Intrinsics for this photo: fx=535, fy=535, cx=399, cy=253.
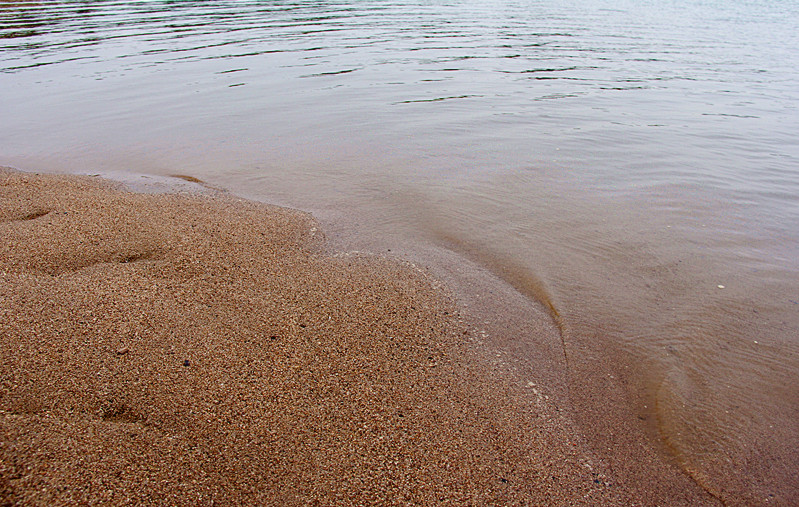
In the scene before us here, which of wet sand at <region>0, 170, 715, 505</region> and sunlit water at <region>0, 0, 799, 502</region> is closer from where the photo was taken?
wet sand at <region>0, 170, 715, 505</region>

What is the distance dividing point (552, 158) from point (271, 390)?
4753 mm

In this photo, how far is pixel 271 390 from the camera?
2.54m

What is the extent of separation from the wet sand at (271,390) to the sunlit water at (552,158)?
24.1 inches

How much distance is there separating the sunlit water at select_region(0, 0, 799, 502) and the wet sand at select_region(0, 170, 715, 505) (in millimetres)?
612

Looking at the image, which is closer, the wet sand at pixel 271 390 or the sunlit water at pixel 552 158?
the wet sand at pixel 271 390

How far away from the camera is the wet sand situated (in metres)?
2.09

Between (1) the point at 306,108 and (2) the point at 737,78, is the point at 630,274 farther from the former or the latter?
(2) the point at 737,78

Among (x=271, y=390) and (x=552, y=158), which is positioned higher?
(x=271, y=390)

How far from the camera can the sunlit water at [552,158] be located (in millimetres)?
3123

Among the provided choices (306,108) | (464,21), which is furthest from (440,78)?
(464,21)

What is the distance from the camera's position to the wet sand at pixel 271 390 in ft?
6.86

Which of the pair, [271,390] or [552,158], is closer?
[271,390]

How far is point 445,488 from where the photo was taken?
6.99ft

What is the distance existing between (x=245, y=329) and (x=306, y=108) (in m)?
6.22
